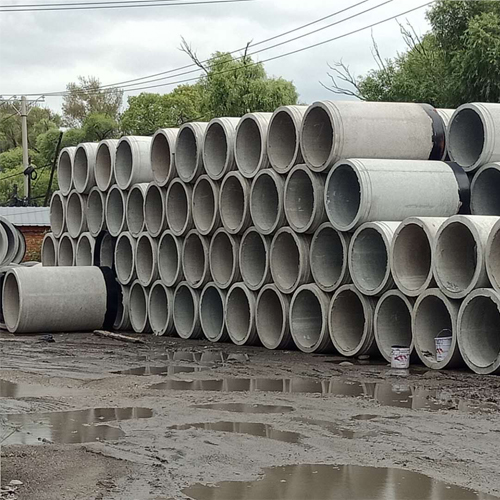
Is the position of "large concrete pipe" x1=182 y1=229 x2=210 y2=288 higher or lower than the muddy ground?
higher

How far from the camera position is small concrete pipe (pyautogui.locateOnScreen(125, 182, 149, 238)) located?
18.0 m

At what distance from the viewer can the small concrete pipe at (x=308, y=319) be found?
44.4ft

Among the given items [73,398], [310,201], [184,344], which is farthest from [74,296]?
[73,398]

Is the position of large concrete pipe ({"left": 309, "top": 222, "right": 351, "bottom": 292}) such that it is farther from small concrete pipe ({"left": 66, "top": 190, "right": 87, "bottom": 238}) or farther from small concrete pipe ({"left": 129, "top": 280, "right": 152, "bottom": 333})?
small concrete pipe ({"left": 66, "top": 190, "right": 87, "bottom": 238})

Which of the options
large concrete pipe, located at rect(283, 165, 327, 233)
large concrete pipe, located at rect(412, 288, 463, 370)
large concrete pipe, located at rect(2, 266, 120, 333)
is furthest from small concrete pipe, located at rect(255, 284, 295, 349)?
large concrete pipe, located at rect(2, 266, 120, 333)

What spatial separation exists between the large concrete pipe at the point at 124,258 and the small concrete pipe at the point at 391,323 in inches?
263

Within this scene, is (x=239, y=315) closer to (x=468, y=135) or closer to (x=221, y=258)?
(x=221, y=258)

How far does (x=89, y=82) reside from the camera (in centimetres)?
8250

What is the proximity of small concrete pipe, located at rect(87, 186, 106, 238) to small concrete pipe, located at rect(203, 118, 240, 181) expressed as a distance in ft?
13.5

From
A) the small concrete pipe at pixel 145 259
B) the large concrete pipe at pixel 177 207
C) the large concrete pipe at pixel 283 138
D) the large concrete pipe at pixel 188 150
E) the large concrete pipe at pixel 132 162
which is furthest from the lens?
the large concrete pipe at pixel 132 162

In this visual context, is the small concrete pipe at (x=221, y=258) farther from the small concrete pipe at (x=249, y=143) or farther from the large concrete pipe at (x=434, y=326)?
the large concrete pipe at (x=434, y=326)

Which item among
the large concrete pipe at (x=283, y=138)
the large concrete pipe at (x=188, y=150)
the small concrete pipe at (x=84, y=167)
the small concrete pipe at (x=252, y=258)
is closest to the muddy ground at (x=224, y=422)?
the small concrete pipe at (x=252, y=258)

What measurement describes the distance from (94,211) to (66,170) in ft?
5.30

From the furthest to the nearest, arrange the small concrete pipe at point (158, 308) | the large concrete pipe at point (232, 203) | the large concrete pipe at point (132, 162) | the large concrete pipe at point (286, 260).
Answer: the large concrete pipe at point (132, 162)
the small concrete pipe at point (158, 308)
the large concrete pipe at point (232, 203)
the large concrete pipe at point (286, 260)
